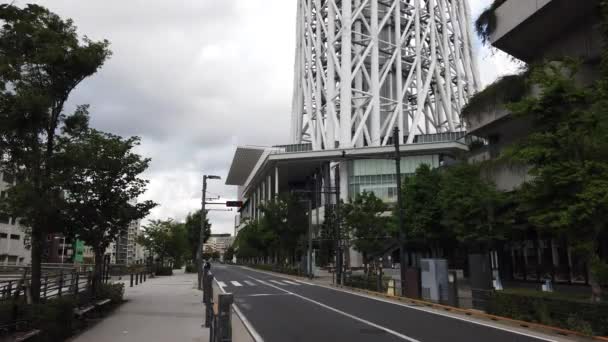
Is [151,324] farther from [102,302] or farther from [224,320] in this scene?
[224,320]

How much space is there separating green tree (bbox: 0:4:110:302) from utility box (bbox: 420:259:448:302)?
13.2m

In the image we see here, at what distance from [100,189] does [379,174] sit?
49.0 m

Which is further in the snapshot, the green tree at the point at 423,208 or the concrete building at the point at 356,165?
the concrete building at the point at 356,165

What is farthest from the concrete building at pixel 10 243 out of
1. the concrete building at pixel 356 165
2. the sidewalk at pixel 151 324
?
the sidewalk at pixel 151 324

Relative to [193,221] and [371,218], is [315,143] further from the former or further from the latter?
[371,218]

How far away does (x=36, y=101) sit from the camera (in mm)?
11031

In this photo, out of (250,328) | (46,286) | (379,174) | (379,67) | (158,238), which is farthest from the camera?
(379,67)

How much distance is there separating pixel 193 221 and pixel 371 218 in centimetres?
3342

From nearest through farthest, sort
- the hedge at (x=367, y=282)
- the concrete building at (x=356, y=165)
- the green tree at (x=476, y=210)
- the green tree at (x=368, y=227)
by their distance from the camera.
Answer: the green tree at (x=476, y=210) < the hedge at (x=367, y=282) < the green tree at (x=368, y=227) < the concrete building at (x=356, y=165)

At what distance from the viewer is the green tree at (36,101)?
36.8 feet

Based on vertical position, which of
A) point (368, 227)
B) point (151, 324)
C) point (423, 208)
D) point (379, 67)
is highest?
point (379, 67)

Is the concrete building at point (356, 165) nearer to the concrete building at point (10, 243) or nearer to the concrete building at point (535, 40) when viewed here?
the concrete building at point (535, 40)

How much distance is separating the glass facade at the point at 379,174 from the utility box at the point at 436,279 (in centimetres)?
4120

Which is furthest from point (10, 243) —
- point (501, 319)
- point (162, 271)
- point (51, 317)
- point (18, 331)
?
point (501, 319)
